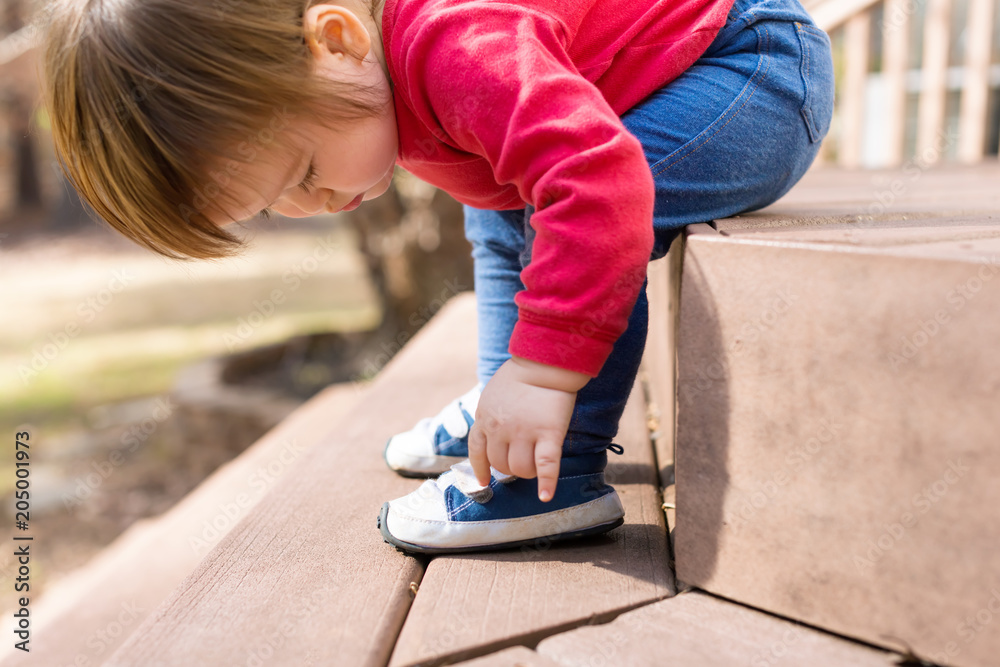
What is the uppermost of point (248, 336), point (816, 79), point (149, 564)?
point (816, 79)

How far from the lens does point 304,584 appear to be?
36.1 inches

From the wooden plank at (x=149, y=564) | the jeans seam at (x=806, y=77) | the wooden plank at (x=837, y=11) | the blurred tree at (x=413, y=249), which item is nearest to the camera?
the jeans seam at (x=806, y=77)

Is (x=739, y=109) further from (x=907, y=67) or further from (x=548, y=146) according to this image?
(x=907, y=67)

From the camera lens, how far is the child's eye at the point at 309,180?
3.18ft

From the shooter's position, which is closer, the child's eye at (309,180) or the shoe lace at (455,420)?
the child's eye at (309,180)

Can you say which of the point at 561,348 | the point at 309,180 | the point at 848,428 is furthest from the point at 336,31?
the point at 848,428

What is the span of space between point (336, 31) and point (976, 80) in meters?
3.10

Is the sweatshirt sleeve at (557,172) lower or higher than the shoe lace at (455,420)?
higher

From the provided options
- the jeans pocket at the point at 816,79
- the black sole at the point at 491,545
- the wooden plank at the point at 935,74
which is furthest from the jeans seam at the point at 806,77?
the wooden plank at the point at 935,74

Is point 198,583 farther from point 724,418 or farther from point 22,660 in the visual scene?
point 22,660

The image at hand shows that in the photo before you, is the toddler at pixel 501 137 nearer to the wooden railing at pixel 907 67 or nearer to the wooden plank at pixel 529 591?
the wooden plank at pixel 529 591

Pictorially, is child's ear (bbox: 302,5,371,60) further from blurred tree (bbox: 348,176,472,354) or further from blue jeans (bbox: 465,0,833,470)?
blurred tree (bbox: 348,176,472,354)

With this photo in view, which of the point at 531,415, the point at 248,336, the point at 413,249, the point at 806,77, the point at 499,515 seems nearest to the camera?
the point at 531,415

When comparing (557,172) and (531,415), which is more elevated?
(557,172)
